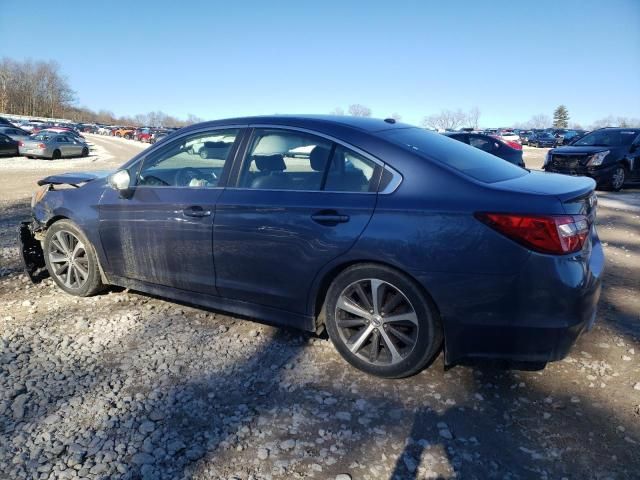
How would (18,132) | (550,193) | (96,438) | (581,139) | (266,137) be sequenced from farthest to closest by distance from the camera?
(18,132) → (581,139) → (266,137) → (550,193) → (96,438)

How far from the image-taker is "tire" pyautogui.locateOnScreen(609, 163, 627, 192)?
41.2 ft

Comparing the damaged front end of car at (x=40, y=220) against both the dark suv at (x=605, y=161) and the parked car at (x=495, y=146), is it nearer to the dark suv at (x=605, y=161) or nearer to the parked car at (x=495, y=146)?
the parked car at (x=495, y=146)

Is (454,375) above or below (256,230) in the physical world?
below

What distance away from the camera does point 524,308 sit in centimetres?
265

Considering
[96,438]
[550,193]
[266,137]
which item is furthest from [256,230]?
[550,193]

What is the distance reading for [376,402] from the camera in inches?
113

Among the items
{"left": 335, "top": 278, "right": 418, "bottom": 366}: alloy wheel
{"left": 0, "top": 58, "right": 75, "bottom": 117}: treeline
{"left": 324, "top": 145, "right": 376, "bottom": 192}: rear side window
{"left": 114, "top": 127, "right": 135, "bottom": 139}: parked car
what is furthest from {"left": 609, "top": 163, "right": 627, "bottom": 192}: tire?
{"left": 0, "top": 58, "right": 75, "bottom": 117}: treeline

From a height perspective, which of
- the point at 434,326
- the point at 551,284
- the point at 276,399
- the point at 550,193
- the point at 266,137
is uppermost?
the point at 266,137

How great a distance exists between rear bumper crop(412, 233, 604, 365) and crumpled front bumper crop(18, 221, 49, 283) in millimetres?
4010

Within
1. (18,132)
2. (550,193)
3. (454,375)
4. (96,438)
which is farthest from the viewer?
(18,132)

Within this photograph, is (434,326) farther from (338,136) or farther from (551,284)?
(338,136)

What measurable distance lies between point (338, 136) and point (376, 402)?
171cm

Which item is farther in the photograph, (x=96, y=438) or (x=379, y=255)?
(x=379, y=255)

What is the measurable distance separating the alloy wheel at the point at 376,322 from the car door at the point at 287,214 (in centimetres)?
28
